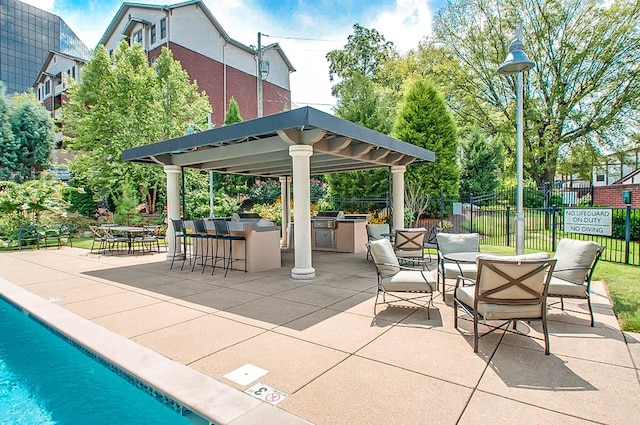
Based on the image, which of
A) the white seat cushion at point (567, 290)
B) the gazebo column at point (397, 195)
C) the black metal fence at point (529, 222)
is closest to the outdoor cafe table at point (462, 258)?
the white seat cushion at point (567, 290)

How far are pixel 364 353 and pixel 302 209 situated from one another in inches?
147

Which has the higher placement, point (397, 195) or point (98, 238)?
point (397, 195)

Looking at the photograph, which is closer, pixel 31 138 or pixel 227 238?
Answer: pixel 227 238

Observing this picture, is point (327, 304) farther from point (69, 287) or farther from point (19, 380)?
point (69, 287)

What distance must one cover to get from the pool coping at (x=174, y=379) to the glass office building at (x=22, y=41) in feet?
228

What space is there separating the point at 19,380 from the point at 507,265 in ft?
16.9

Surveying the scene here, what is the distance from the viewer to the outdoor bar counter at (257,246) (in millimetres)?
7986

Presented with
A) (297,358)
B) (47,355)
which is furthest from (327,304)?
(47,355)

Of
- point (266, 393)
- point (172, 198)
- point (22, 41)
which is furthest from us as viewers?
point (22, 41)

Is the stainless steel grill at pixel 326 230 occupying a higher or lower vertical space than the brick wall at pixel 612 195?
lower

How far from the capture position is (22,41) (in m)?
60.6

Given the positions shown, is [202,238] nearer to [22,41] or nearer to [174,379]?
[174,379]

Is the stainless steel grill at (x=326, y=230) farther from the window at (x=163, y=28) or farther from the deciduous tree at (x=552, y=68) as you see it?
the window at (x=163, y=28)

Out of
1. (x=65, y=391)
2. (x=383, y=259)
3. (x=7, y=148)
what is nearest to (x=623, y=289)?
(x=383, y=259)
